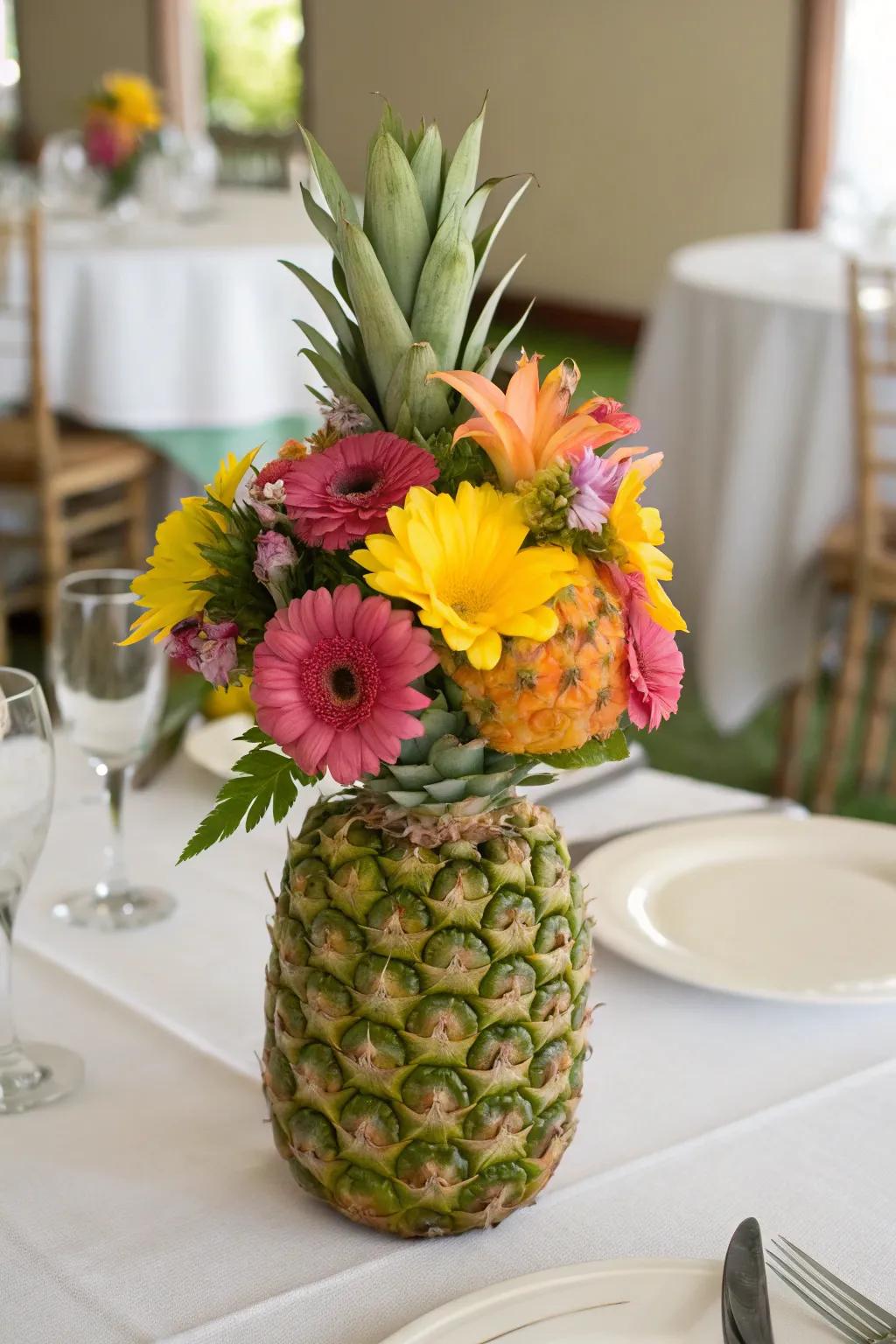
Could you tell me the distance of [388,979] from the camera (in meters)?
0.58

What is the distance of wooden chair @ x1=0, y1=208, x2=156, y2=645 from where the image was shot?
284 centimetres

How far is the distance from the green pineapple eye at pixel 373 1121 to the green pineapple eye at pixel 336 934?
0.06 metres

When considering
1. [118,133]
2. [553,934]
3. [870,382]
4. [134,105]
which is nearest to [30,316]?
[118,133]

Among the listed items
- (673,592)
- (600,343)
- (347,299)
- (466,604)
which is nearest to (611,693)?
(466,604)

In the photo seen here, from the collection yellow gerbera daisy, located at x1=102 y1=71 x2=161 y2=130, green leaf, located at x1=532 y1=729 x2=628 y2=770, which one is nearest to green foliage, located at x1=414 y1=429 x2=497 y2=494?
green leaf, located at x1=532 y1=729 x2=628 y2=770

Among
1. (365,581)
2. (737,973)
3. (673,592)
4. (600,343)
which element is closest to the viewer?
(365,581)

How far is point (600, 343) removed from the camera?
7262 millimetres

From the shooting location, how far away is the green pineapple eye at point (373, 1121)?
0.59 metres

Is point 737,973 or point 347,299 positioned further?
point 737,973

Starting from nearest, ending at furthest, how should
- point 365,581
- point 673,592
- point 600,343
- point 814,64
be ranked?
point 365,581
point 673,592
point 814,64
point 600,343

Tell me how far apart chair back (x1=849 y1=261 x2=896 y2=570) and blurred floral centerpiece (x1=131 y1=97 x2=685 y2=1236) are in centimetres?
193

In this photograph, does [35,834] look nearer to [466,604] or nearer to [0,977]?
[0,977]

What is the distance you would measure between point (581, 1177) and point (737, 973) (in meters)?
0.18

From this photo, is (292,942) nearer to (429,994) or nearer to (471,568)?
(429,994)
